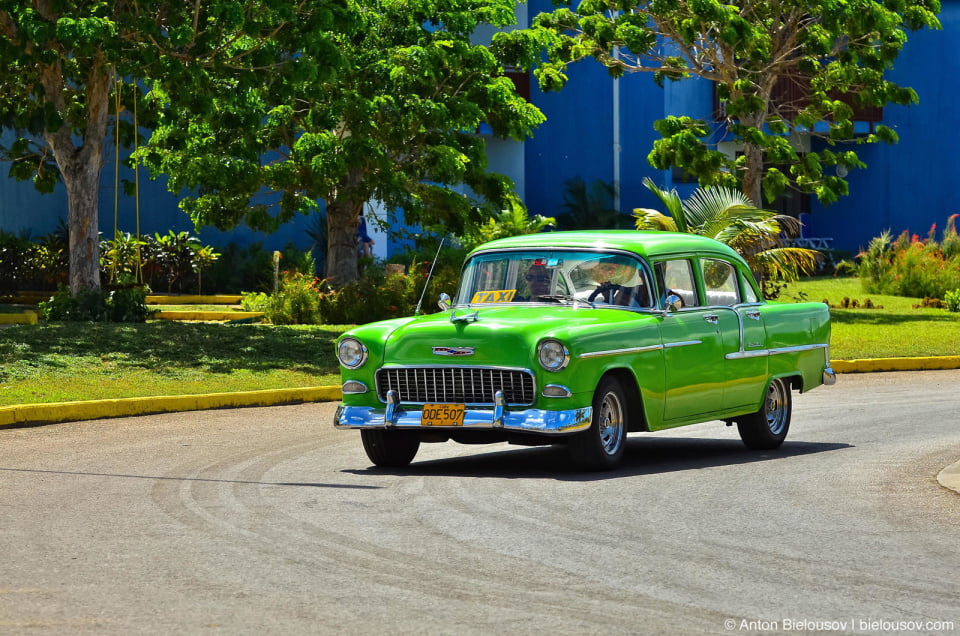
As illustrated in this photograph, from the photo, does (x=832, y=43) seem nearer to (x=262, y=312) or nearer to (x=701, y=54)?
(x=701, y=54)

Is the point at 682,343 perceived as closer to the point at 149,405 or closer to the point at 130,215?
the point at 149,405

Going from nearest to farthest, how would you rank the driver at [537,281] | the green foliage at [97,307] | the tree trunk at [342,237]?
the driver at [537,281]
the green foliage at [97,307]
the tree trunk at [342,237]

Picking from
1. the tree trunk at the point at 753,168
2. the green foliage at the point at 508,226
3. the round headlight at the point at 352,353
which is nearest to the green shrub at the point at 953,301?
the tree trunk at the point at 753,168

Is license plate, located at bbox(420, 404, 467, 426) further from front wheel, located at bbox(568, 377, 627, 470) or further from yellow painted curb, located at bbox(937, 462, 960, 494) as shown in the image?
yellow painted curb, located at bbox(937, 462, 960, 494)

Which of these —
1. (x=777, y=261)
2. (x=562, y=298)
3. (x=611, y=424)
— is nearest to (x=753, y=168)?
(x=777, y=261)

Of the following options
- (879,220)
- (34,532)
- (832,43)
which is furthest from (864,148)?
(34,532)

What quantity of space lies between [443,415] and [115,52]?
40.9ft

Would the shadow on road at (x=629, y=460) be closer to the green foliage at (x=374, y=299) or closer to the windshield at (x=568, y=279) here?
the windshield at (x=568, y=279)

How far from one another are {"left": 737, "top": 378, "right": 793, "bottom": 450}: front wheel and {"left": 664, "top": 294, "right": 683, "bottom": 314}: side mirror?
1460mm

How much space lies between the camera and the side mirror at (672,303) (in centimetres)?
1171

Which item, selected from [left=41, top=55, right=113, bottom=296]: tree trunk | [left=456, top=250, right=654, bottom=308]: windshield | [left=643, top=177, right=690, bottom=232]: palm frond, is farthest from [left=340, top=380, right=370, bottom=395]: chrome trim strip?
[left=643, top=177, right=690, bottom=232]: palm frond

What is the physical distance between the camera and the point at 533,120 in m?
29.0

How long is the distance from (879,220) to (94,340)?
3375 centimetres

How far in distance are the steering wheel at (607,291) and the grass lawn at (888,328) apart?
1075 cm
